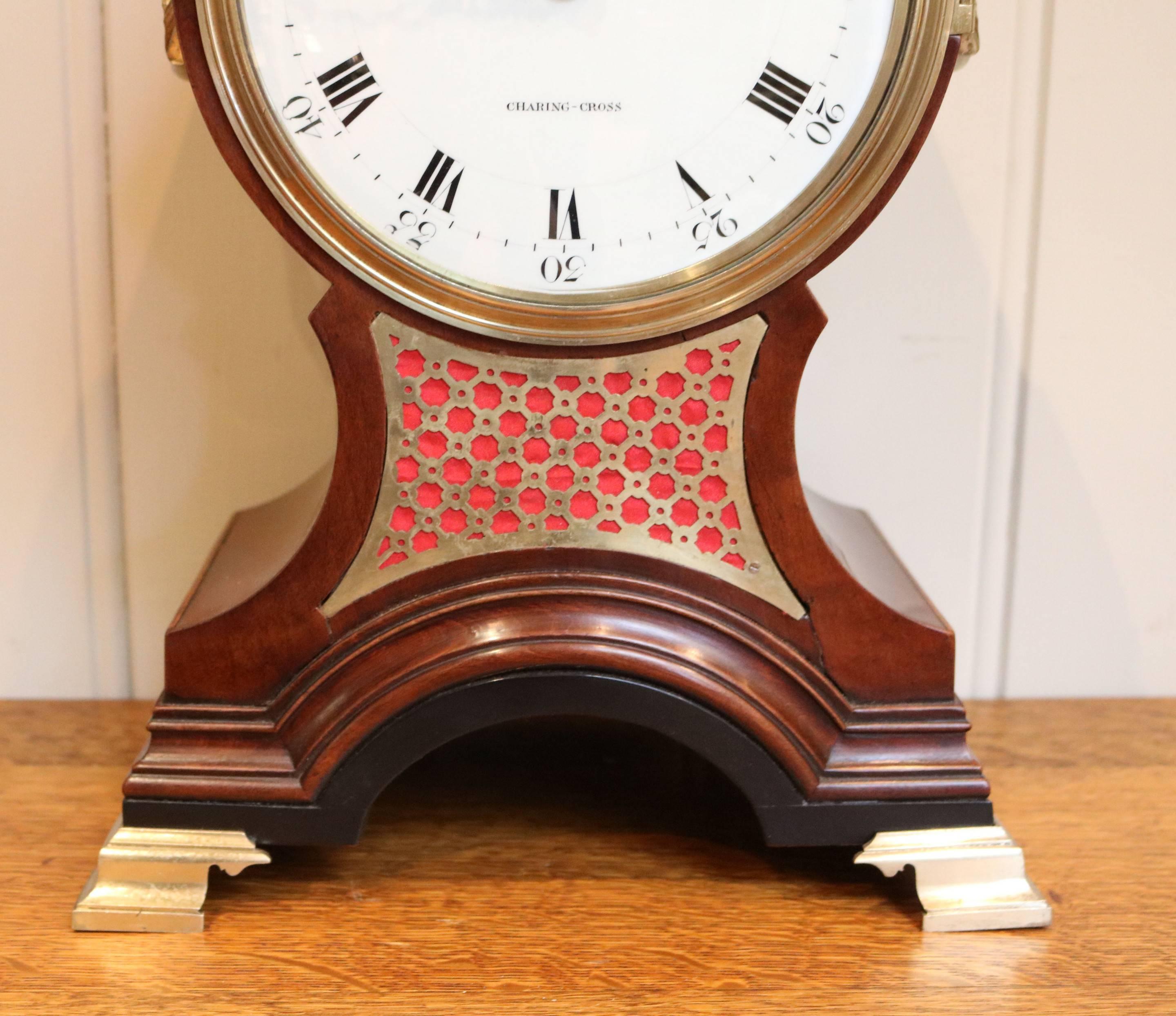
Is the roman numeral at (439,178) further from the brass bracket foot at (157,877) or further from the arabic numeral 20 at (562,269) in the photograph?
the brass bracket foot at (157,877)

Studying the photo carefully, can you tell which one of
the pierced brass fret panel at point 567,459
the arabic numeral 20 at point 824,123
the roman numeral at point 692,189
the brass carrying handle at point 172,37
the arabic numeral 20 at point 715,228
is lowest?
the pierced brass fret panel at point 567,459

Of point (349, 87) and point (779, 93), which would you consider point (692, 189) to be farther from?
point (349, 87)

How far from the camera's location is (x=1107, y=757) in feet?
3.59

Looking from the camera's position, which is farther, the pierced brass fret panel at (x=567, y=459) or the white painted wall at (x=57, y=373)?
the white painted wall at (x=57, y=373)

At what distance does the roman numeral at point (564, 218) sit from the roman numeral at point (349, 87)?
0.40ft


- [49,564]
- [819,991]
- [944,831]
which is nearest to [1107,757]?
[944,831]

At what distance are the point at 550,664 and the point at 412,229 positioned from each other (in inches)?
11.0

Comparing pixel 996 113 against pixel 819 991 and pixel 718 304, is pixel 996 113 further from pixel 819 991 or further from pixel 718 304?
pixel 819 991

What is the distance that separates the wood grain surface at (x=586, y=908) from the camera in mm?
755

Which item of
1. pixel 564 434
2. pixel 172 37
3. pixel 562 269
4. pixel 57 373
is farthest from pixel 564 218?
pixel 57 373

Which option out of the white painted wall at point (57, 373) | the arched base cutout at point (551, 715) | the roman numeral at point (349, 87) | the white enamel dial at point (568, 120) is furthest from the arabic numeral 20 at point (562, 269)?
the white painted wall at point (57, 373)

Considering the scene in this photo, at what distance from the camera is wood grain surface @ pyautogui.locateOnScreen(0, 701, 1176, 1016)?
0.76 meters

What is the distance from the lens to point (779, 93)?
2.54 feet

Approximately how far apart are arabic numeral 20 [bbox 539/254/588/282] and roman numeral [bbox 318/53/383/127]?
14cm
